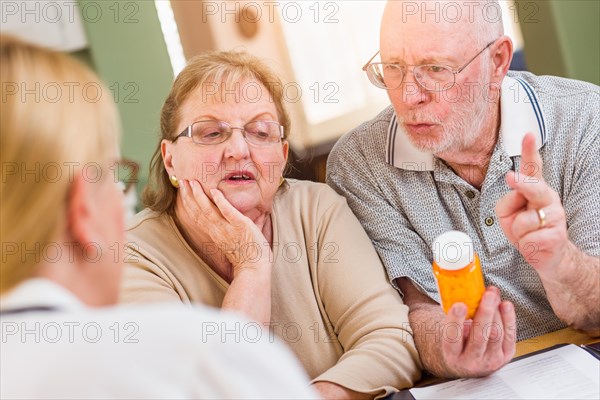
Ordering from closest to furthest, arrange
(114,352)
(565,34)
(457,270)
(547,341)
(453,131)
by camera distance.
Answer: (114,352) → (457,270) → (547,341) → (453,131) → (565,34)

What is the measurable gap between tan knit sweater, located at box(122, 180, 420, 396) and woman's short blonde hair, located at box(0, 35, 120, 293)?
0.70 m

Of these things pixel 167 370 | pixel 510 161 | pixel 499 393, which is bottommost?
pixel 499 393

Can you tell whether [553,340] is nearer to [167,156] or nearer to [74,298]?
[167,156]

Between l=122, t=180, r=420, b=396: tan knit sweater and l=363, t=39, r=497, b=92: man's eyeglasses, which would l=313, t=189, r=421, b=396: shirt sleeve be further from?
l=363, t=39, r=497, b=92: man's eyeglasses

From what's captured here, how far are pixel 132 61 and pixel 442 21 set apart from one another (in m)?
1.67

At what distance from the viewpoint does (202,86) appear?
Answer: 1.51 metres

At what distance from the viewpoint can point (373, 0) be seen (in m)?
3.83

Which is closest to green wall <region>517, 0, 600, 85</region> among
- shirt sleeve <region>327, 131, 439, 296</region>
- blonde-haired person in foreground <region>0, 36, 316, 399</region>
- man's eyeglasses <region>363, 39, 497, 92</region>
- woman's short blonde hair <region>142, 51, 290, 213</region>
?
man's eyeglasses <region>363, 39, 497, 92</region>

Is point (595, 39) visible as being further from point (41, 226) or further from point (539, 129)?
point (41, 226)

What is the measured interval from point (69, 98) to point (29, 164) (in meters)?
0.07


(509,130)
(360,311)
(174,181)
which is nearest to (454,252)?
(360,311)

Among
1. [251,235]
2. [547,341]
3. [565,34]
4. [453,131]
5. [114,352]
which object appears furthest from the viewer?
[565,34]

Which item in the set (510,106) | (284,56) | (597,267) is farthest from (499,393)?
(284,56)

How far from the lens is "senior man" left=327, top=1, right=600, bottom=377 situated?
1467mm
